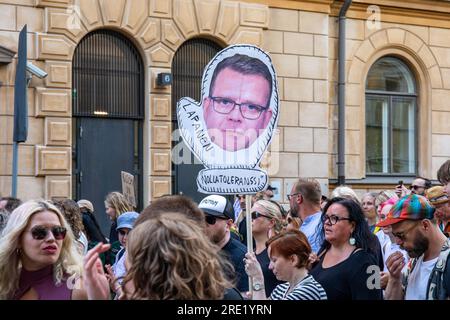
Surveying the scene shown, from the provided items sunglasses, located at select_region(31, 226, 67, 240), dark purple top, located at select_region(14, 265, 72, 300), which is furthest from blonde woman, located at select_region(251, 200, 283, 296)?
dark purple top, located at select_region(14, 265, 72, 300)

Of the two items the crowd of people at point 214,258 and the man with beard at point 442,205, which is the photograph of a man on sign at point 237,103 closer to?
the crowd of people at point 214,258

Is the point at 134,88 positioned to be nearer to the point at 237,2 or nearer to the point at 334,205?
the point at 237,2

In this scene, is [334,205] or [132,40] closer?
[334,205]

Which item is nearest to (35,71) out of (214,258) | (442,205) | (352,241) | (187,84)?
(187,84)

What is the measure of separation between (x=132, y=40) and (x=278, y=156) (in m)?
3.67

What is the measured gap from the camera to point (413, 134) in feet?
67.5

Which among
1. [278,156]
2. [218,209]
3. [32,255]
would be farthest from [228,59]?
[278,156]

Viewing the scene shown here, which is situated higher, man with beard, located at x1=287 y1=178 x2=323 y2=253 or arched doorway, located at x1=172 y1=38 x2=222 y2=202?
arched doorway, located at x1=172 y1=38 x2=222 y2=202

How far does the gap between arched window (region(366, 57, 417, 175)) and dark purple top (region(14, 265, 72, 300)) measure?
1496 cm

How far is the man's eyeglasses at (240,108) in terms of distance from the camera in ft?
25.1

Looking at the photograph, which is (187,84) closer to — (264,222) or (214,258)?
(264,222)

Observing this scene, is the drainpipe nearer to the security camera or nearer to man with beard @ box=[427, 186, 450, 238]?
the security camera

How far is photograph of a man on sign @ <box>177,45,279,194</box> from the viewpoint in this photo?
7.55 metres

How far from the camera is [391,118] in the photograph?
65.9 ft
